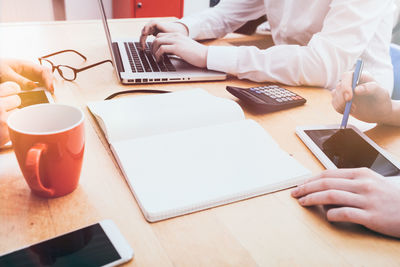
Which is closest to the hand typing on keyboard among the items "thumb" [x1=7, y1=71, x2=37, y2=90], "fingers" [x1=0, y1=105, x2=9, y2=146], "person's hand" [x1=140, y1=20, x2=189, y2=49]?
"person's hand" [x1=140, y1=20, x2=189, y2=49]

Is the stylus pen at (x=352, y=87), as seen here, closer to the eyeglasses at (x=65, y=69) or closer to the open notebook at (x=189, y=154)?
Result: the open notebook at (x=189, y=154)

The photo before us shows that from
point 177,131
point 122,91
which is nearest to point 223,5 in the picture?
point 122,91

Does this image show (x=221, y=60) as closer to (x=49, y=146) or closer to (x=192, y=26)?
(x=192, y=26)

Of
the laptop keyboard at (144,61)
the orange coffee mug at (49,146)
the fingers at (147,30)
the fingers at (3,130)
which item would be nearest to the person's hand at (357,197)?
the orange coffee mug at (49,146)

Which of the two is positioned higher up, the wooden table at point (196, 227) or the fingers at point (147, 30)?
the fingers at point (147, 30)

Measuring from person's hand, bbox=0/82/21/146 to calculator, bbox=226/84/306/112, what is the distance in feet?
1.44

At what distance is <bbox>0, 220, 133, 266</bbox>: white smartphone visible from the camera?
0.37m

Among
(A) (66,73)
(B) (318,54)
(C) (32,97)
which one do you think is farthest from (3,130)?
(B) (318,54)

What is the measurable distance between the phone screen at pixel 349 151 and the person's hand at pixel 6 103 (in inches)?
21.0

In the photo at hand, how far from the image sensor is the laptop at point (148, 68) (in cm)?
88

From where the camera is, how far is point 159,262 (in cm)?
40

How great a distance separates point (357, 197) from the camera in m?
0.48

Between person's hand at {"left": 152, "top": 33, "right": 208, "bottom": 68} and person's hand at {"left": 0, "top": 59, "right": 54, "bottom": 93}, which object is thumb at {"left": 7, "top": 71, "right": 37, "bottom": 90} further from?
person's hand at {"left": 152, "top": 33, "right": 208, "bottom": 68}

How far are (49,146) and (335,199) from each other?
0.37 metres
